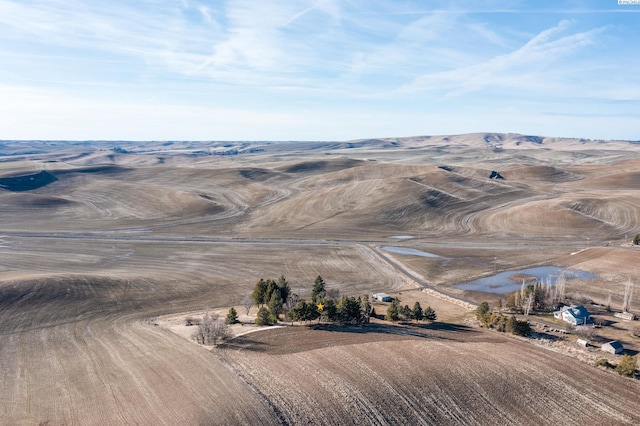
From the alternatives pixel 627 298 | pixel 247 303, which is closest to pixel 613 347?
pixel 627 298

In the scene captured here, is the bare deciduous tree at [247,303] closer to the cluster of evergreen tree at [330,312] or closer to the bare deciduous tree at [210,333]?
the cluster of evergreen tree at [330,312]

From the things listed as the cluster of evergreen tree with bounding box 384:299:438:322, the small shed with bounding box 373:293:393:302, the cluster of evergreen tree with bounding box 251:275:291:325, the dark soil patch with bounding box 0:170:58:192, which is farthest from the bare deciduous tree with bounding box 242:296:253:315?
the dark soil patch with bounding box 0:170:58:192

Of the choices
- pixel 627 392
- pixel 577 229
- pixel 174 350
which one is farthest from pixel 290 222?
pixel 627 392

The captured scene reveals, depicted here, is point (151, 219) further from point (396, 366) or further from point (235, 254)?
point (396, 366)

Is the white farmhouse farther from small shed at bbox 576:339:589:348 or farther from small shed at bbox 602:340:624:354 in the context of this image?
small shed at bbox 602:340:624:354

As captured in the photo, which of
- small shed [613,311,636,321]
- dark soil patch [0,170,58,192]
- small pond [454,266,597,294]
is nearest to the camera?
small shed [613,311,636,321]

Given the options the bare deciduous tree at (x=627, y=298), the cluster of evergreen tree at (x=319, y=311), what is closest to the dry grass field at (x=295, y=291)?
the bare deciduous tree at (x=627, y=298)

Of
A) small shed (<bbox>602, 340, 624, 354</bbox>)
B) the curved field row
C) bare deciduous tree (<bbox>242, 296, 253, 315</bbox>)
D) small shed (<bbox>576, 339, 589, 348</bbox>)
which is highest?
the curved field row
